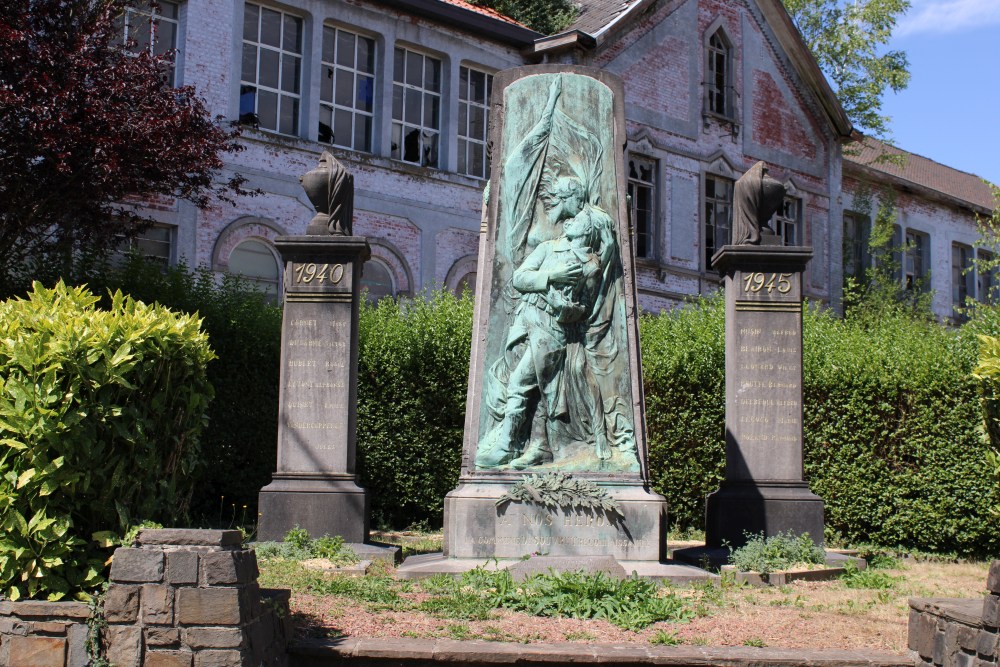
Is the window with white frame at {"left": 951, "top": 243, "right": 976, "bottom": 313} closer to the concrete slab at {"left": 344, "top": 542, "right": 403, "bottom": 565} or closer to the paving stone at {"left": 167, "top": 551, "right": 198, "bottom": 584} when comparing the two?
the concrete slab at {"left": 344, "top": 542, "right": 403, "bottom": 565}

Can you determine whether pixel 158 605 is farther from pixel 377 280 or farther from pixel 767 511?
pixel 377 280

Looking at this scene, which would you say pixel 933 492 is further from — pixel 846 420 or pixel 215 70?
pixel 215 70

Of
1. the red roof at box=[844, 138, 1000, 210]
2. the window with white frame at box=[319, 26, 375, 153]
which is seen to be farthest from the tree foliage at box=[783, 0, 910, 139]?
the window with white frame at box=[319, 26, 375, 153]

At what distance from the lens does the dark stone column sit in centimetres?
1027

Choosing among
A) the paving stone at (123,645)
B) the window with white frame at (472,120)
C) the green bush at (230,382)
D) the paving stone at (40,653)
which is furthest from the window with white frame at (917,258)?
the paving stone at (40,653)

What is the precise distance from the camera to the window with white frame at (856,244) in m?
28.0

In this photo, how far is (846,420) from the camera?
43.1 ft

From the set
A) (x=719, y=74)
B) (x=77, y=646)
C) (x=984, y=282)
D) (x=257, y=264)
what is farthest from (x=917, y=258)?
A: (x=77, y=646)

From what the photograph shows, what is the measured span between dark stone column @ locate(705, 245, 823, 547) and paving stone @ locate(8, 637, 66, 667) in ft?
21.2

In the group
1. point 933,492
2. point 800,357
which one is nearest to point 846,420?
point 933,492

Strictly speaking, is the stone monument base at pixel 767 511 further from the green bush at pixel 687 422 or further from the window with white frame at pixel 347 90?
the window with white frame at pixel 347 90

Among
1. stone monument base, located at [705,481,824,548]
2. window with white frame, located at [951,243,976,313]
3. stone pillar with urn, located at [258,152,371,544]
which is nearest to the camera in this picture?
stone monument base, located at [705,481,824,548]

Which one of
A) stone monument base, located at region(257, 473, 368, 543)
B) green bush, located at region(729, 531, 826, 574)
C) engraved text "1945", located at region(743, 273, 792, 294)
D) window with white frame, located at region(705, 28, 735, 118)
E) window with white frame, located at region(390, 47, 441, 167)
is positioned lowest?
green bush, located at region(729, 531, 826, 574)

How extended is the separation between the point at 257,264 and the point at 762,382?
10.4 m
